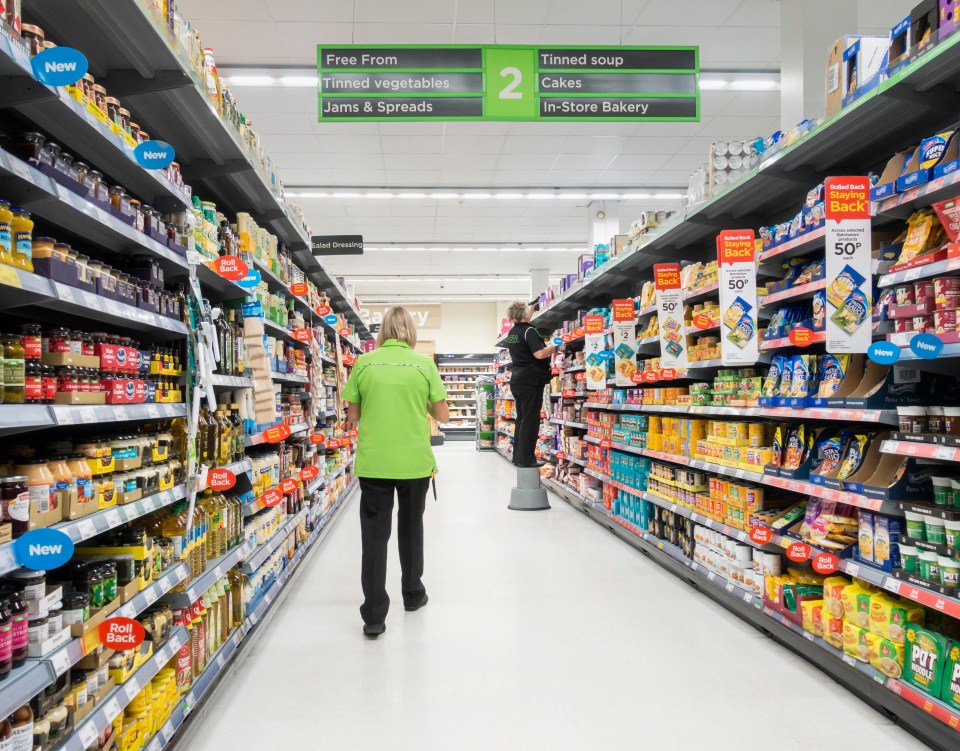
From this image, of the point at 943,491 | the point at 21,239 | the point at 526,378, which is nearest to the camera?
the point at 21,239

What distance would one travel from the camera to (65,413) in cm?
172

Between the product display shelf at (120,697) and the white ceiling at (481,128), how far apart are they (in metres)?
5.38

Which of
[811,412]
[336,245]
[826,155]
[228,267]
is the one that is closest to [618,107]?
[826,155]

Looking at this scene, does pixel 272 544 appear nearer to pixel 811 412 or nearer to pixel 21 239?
pixel 21 239

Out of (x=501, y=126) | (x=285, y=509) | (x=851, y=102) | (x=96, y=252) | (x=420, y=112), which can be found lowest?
(x=285, y=509)

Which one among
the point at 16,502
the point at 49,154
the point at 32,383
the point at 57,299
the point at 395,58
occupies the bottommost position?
the point at 16,502

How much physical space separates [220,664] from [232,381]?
1.21 meters

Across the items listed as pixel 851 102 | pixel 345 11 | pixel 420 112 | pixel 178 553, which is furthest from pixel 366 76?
pixel 178 553

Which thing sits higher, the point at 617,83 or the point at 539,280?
the point at 539,280

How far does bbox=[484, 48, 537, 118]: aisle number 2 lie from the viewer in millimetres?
4980

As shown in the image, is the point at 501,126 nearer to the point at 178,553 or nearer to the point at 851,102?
the point at 851,102

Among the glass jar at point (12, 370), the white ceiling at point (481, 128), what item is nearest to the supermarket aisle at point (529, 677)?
the glass jar at point (12, 370)

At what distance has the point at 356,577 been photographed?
4758 mm

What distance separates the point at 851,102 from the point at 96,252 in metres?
2.99
